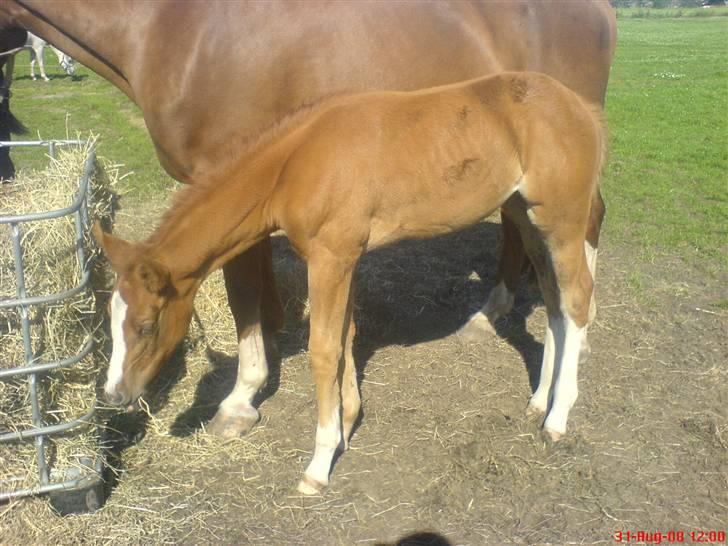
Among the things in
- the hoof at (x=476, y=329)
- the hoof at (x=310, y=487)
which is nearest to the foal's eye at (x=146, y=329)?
the hoof at (x=310, y=487)

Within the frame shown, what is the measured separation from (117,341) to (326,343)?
2.65ft

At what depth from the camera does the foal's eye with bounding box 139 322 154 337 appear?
2.62 m

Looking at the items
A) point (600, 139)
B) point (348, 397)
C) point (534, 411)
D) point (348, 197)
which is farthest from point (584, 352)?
point (348, 197)

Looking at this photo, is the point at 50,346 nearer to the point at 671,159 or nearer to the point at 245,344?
the point at 245,344

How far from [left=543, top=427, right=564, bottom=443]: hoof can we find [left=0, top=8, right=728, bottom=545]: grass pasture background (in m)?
0.05

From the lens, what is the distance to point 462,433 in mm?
3393

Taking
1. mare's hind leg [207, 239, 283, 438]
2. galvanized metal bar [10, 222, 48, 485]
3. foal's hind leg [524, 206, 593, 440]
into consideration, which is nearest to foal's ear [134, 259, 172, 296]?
galvanized metal bar [10, 222, 48, 485]

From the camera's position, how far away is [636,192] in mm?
7195

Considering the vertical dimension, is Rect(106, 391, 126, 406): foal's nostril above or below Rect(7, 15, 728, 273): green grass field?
above

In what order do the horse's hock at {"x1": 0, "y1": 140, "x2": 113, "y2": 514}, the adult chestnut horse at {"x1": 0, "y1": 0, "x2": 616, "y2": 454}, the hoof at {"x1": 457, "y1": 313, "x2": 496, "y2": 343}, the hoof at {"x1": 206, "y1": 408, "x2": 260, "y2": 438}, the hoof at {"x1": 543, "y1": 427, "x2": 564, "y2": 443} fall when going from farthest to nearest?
the hoof at {"x1": 457, "y1": 313, "x2": 496, "y2": 343}
the hoof at {"x1": 206, "y1": 408, "x2": 260, "y2": 438}
the hoof at {"x1": 543, "y1": 427, "x2": 564, "y2": 443}
the adult chestnut horse at {"x1": 0, "y1": 0, "x2": 616, "y2": 454}
the horse's hock at {"x1": 0, "y1": 140, "x2": 113, "y2": 514}

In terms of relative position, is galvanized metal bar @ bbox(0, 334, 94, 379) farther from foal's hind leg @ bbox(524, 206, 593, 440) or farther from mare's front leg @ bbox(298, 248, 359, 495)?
foal's hind leg @ bbox(524, 206, 593, 440)

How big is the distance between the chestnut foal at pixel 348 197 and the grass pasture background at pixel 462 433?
0.31 meters

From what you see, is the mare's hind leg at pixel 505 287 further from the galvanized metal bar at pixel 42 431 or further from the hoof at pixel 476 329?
the galvanized metal bar at pixel 42 431

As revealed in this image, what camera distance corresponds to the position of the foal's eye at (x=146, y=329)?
103 inches
